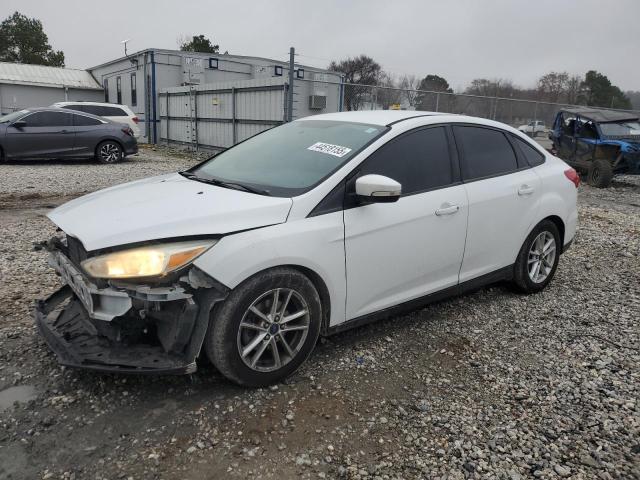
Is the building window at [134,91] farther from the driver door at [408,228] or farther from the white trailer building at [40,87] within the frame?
the driver door at [408,228]

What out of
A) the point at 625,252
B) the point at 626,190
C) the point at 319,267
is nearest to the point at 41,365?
the point at 319,267

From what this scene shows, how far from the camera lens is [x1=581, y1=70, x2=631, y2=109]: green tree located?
35281 mm

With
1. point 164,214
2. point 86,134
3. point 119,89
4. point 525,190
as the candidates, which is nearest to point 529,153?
point 525,190

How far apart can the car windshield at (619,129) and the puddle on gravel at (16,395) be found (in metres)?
13.4

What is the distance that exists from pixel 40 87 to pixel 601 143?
31.7m

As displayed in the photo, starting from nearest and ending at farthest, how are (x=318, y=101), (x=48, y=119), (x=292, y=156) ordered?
(x=292, y=156), (x=48, y=119), (x=318, y=101)

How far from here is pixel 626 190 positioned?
12430 millimetres

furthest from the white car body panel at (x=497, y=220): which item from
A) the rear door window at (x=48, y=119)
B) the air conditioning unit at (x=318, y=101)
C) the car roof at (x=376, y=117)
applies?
the rear door window at (x=48, y=119)

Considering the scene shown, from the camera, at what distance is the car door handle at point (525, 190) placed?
13.8 feet

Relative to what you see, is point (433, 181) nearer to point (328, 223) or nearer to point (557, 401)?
point (328, 223)

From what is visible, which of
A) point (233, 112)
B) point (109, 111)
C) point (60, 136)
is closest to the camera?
point (60, 136)

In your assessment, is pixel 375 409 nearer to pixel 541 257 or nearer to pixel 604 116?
pixel 541 257

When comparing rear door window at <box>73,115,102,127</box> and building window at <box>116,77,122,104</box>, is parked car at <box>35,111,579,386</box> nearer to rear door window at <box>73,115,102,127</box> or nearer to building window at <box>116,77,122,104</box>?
rear door window at <box>73,115,102,127</box>

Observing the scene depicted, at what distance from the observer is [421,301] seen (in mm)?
3654
